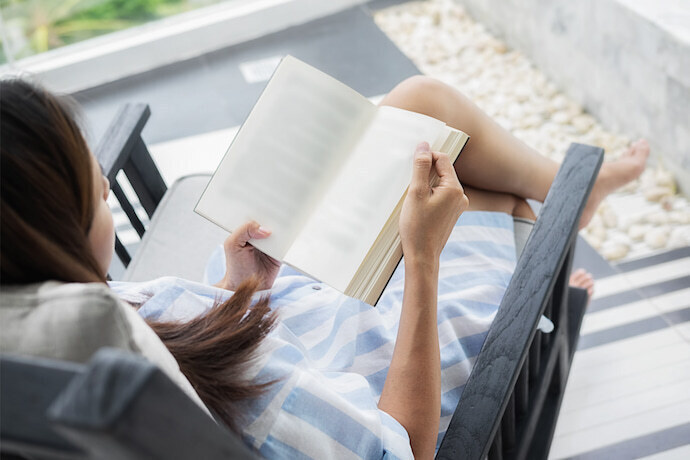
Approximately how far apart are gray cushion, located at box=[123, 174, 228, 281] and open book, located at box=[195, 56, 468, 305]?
0.40 m

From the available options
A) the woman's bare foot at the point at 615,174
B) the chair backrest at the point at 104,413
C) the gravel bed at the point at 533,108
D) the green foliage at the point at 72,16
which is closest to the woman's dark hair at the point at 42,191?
the chair backrest at the point at 104,413

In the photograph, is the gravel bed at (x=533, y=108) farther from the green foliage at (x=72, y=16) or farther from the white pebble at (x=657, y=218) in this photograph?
the green foliage at (x=72, y=16)

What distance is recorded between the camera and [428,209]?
2.76ft

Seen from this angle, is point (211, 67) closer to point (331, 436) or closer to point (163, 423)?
point (331, 436)

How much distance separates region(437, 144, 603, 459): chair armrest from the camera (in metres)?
0.79

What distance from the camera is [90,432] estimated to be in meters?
0.35

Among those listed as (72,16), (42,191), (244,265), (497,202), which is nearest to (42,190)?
(42,191)

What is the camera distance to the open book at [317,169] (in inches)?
35.6

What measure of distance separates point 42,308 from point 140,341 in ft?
0.23

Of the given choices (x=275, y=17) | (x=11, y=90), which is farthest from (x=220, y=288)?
(x=275, y=17)

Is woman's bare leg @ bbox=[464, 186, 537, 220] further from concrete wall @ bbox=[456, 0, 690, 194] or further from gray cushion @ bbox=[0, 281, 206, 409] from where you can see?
gray cushion @ bbox=[0, 281, 206, 409]

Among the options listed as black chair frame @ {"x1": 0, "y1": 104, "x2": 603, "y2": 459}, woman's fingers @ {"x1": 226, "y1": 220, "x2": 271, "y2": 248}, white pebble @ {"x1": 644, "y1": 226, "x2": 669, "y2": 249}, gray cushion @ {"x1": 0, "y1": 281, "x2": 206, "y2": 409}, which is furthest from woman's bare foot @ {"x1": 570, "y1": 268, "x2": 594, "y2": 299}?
gray cushion @ {"x1": 0, "y1": 281, "x2": 206, "y2": 409}

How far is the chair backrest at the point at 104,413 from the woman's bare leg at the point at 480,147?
34.3 inches

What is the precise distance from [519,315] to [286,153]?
0.37 metres
